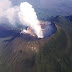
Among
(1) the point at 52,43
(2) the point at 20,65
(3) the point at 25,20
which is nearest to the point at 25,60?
(2) the point at 20,65

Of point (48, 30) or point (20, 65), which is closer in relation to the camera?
point (20, 65)

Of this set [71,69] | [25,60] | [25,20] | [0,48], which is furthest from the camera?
[25,20]

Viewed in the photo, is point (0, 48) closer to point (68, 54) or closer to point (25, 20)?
point (25, 20)

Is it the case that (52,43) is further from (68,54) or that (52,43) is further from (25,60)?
(25,60)

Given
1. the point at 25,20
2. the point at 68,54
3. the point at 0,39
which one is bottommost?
the point at 68,54

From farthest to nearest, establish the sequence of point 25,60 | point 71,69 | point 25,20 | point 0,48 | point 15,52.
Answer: point 25,20 < point 0,48 < point 15,52 < point 25,60 < point 71,69

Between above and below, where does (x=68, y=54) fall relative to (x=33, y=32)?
below

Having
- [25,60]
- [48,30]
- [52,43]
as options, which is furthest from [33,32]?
[25,60]
